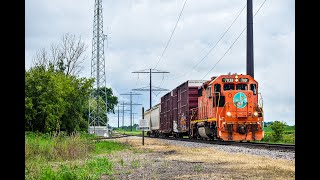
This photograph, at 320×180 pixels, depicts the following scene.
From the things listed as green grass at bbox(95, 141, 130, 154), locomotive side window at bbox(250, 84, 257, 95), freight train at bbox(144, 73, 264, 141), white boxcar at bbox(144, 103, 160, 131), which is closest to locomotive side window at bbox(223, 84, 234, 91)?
freight train at bbox(144, 73, 264, 141)

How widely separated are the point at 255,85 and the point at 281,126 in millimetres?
10673

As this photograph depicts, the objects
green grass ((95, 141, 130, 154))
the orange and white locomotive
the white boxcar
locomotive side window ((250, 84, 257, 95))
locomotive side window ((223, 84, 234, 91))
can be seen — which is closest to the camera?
green grass ((95, 141, 130, 154))

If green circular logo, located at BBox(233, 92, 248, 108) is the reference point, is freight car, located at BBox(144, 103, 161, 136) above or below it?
below

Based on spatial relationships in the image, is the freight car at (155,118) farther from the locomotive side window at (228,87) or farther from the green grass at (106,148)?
the locomotive side window at (228,87)

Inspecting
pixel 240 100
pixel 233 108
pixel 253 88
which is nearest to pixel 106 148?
pixel 233 108

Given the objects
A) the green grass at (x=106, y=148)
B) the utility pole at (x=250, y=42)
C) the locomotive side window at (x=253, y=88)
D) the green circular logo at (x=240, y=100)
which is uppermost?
the utility pole at (x=250, y=42)

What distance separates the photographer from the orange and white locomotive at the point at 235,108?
2305 cm

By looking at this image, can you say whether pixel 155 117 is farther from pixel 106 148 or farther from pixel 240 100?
pixel 106 148

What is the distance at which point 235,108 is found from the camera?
2322 cm

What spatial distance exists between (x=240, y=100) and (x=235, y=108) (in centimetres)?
50

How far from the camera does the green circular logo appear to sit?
76.0 feet

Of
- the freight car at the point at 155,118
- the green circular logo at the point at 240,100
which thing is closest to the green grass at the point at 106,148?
the green circular logo at the point at 240,100

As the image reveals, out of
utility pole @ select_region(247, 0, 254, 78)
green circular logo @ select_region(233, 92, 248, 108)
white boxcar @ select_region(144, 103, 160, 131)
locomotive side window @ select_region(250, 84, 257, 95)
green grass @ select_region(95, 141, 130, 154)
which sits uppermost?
utility pole @ select_region(247, 0, 254, 78)

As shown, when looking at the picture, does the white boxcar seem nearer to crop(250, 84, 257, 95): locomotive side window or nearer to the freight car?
the freight car
